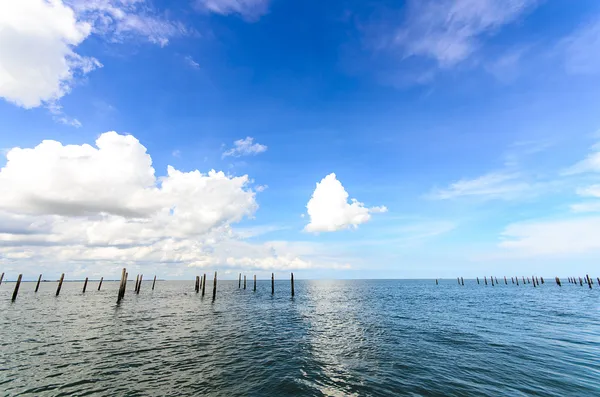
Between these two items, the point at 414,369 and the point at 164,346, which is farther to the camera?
the point at 164,346

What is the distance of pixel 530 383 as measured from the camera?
11.8 metres

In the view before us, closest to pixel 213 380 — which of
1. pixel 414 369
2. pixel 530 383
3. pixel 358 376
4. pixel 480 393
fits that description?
pixel 358 376

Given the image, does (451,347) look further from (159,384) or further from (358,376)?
(159,384)

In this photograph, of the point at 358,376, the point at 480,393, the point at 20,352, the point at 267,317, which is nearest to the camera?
the point at 480,393

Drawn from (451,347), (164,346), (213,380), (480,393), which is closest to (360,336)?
(451,347)

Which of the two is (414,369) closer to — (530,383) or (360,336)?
(530,383)

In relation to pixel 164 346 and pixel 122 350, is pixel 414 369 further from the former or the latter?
pixel 122 350

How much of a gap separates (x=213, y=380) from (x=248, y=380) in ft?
5.08

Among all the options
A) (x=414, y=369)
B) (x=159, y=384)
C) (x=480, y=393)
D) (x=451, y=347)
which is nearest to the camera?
(x=480, y=393)

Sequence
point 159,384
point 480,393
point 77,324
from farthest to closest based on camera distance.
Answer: point 77,324
point 159,384
point 480,393

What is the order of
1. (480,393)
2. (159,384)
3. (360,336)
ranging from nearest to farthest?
(480,393)
(159,384)
(360,336)

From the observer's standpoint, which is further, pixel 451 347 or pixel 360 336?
pixel 360 336

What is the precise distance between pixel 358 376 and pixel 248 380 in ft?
16.6

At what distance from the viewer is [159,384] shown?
11641 mm
